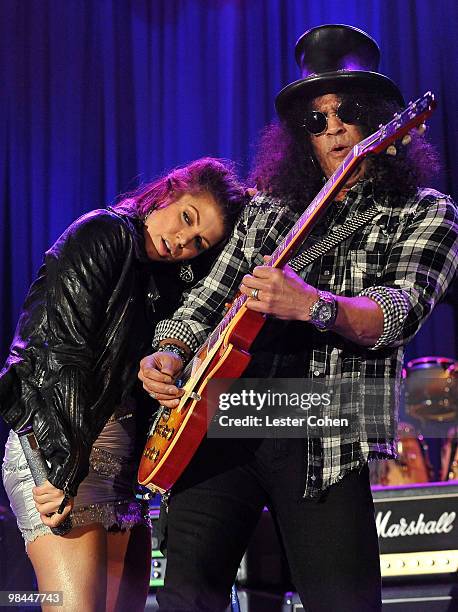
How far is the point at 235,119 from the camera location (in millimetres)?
5617

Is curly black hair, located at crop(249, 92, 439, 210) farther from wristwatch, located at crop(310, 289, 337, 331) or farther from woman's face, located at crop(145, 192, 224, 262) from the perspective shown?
wristwatch, located at crop(310, 289, 337, 331)

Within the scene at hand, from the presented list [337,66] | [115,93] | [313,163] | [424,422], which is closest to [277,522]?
[313,163]

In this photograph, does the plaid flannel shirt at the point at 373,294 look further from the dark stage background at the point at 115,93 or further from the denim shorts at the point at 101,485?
the dark stage background at the point at 115,93

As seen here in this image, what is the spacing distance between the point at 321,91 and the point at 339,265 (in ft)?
2.11

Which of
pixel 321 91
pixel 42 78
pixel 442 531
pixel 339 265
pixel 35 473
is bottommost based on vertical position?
pixel 442 531

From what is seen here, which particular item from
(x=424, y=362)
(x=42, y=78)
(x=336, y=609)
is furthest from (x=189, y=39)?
(x=336, y=609)

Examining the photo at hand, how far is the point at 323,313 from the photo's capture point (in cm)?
208

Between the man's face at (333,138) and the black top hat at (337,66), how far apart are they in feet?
0.14

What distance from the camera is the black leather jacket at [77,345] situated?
2.40 meters

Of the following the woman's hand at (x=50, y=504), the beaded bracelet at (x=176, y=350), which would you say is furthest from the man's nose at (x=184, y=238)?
the woman's hand at (x=50, y=504)

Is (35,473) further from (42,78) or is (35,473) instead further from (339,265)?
(42,78)

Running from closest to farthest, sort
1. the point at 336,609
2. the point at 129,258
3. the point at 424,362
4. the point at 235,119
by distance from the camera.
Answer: the point at 336,609 < the point at 129,258 < the point at 424,362 < the point at 235,119

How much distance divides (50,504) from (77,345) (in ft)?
1.52

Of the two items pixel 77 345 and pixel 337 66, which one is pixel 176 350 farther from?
pixel 337 66
